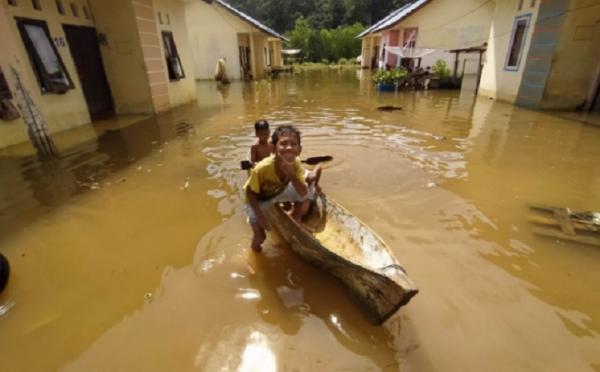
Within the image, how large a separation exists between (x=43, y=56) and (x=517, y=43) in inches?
540

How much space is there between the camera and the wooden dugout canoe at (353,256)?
2.06m

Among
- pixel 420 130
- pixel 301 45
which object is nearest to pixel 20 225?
pixel 420 130

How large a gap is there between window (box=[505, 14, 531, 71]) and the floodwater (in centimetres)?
558

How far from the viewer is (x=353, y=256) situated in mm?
2756

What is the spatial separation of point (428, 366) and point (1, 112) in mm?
8161

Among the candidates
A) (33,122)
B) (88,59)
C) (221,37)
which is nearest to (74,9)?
(88,59)

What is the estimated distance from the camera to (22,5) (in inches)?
271

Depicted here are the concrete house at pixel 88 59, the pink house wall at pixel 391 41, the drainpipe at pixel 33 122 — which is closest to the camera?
the drainpipe at pixel 33 122

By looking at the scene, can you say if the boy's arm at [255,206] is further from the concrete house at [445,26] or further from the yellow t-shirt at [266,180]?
the concrete house at [445,26]

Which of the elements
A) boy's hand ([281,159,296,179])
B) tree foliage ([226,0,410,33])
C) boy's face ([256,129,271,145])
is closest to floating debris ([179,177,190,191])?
boy's face ([256,129,271,145])

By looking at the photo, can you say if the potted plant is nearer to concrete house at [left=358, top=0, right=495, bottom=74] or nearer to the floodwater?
concrete house at [left=358, top=0, right=495, bottom=74]

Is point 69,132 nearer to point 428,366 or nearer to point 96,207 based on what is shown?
point 96,207

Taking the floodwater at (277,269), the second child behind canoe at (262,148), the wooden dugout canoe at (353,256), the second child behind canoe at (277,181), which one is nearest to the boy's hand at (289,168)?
the second child behind canoe at (277,181)

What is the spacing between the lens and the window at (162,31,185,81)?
1083 cm
